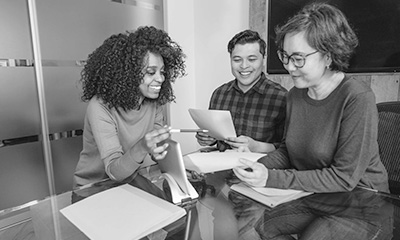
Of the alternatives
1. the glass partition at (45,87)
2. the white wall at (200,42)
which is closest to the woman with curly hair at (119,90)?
the glass partition at (45,87)

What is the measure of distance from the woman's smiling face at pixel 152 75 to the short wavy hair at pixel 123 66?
0.7 inches

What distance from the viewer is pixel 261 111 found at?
1.71 m

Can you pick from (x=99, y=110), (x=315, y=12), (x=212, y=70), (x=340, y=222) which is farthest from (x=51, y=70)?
(x=340, y=222)

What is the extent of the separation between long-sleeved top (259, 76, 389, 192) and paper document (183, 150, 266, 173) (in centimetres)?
13

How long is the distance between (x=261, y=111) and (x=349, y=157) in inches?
31.2

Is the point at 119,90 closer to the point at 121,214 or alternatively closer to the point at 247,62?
the point at 121,214

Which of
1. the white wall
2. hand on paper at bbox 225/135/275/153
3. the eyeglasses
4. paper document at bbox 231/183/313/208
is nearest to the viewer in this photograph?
paper document at bbox 231/183/313/208

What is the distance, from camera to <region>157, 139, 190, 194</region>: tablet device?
3.05 feet

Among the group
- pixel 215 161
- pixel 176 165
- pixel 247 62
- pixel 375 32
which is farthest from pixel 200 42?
pixel 176 165

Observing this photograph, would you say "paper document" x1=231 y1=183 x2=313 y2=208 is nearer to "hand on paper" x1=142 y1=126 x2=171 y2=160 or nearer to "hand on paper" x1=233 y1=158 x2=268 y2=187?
"hand on paper" x1=233 y1=158 x2=268 y2=187

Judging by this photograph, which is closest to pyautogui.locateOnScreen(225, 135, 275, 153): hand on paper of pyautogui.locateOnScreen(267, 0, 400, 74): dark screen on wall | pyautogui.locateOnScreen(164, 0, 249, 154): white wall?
pyautogui.locateOnScreen(267, 0, 400, 74): dark screen on wall

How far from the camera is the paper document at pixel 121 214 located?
739 millimetres

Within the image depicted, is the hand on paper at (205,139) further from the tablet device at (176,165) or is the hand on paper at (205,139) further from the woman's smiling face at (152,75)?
the tablet device at (176,165)

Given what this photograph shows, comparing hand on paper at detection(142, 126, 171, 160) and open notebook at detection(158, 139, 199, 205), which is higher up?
hand on paper at detection(142, 126, 171, 160)
